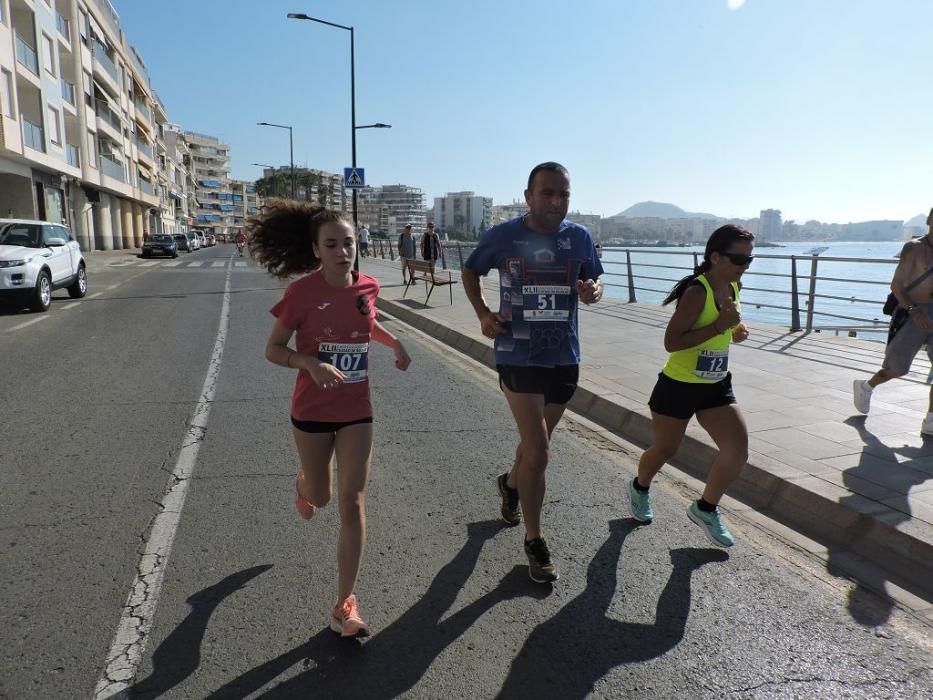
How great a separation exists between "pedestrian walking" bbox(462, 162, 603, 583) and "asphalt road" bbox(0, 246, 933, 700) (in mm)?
476

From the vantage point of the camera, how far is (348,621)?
8.41 ft

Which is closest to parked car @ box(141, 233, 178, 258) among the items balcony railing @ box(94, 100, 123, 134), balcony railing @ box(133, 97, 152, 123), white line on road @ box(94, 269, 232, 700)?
balcony railing @ box(94, 100, 123, 134)

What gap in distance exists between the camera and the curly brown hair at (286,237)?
2984mm

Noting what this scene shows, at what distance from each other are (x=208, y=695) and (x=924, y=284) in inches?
204

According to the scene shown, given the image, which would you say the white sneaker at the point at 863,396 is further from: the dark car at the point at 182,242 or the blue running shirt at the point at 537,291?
the dark car at the point at 182,242

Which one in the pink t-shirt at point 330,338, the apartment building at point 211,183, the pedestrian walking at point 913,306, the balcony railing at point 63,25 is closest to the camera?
the pink t-shirt at point 330,338

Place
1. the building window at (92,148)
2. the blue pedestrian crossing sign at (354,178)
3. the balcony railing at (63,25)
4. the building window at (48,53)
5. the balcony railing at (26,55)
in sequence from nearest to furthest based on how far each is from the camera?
the blue pedestrian crossing sign at (354,178) < the balcony railing at (26,55) < the building window at (48,53) < the balcony railing at (63,25) < the building window at (92,148)

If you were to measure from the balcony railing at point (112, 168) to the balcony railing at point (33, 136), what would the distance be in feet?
40.9

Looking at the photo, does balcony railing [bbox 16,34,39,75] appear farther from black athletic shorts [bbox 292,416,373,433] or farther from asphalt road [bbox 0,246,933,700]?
black athletic shorts [bbox 292,416,373,433]

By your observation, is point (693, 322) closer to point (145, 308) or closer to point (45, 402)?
point (45, 402)

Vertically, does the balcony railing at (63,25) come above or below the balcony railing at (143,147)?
above

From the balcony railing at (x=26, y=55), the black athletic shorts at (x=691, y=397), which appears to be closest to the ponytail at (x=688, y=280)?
the black athletic shorts at (x=691, y=397)

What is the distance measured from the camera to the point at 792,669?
8.13 ft

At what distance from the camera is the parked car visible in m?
37.7
